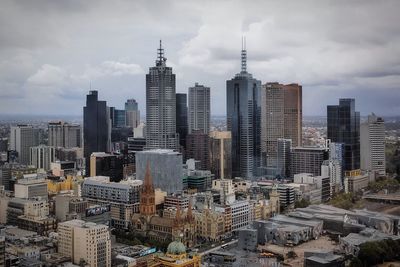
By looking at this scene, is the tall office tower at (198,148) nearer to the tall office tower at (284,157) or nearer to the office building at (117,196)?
the tall office tower at (284,157)

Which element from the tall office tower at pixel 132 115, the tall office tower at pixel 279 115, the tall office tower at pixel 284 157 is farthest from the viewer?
the tall office tower at pixel 132 115

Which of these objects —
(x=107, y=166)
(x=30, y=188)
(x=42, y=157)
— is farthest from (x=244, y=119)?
(x=30, y=188)

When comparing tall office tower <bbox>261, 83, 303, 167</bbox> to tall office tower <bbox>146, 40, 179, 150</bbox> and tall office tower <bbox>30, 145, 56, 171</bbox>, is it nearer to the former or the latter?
tall office tower <bbox>146, 40, 179, 150</bbox>

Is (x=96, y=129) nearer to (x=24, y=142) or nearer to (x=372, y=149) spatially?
(x=24, y=142)

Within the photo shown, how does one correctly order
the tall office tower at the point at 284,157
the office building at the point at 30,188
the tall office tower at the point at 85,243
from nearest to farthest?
the tall office tower at the point at 85,243 → the office building at the point at 30,188 → the tall office tower at the point at 284,157

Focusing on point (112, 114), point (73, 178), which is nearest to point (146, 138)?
point (112, 114)

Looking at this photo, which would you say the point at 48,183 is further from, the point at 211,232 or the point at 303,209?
the point at 303,209

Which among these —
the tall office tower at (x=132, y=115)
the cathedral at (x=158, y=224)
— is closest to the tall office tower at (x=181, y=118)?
the tall office tower at (x=132, y=115)
